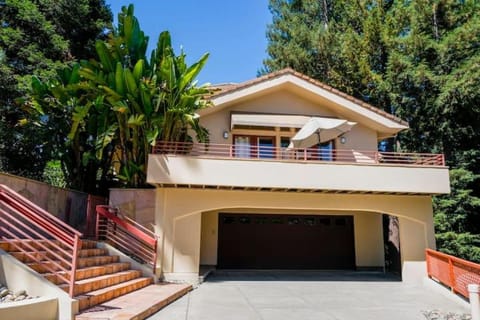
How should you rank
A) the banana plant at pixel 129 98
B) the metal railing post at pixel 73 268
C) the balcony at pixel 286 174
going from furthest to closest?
the banana plant at pixel 129 98 → the balcony at pixel 286 174 → the metal railing post at pixel 73 268

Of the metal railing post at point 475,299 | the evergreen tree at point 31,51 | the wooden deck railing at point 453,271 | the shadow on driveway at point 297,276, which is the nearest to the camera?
the metal railing post at point 475,299

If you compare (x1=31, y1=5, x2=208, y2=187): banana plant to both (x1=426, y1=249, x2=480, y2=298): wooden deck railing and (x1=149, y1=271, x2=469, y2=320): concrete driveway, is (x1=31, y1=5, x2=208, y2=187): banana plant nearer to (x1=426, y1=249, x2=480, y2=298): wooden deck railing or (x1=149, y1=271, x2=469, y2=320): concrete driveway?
(x1=149, y1=271, x2=469, y2=320): concrete driveway

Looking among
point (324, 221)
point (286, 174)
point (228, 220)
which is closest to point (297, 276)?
point (324, 221)

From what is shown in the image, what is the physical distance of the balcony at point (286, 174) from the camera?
527 inches

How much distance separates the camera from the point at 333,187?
13.9m

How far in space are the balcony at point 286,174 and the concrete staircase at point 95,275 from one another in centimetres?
332

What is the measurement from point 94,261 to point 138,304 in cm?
233

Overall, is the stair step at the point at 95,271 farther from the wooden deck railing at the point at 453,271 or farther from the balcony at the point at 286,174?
the wooden deck railing at the point at 453,271

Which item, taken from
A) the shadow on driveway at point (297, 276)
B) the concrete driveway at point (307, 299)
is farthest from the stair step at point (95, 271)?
the shadow on driveway at point (297, 276)

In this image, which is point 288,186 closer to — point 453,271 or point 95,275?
point 453,271

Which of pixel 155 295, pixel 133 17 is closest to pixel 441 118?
pixel 133 17

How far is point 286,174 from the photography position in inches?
545

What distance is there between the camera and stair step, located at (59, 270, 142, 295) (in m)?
8.14

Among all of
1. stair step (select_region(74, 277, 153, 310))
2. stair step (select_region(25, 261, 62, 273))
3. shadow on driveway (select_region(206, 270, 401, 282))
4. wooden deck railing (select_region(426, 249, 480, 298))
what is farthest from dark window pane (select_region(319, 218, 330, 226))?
stair step (select_region(25, 261, 62, 273))
